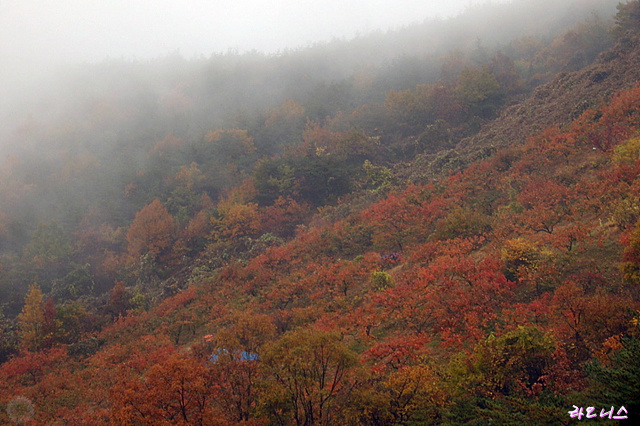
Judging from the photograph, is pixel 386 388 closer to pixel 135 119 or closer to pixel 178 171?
pixel 178 171

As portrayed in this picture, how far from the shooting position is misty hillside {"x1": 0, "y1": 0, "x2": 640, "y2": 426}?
8219 mm

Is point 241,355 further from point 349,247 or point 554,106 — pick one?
point 554,106

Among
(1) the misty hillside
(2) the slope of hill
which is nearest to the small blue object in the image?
(1) the misty hillside

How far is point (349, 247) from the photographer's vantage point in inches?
928

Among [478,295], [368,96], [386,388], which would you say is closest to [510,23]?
[368,96]

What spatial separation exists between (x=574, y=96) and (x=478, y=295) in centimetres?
2461

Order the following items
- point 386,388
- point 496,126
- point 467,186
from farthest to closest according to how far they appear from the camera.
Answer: point 496,126 → point 467,186 → point 386,388

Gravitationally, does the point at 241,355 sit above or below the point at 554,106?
below

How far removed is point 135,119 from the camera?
67.6 metres

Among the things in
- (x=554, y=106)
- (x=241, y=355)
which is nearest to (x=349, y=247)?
(x=241, y=355)

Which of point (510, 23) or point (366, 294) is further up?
point (510, 23)

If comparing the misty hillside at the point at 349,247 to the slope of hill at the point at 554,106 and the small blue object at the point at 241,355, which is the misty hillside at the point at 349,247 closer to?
the small blue object at the point at 241,355

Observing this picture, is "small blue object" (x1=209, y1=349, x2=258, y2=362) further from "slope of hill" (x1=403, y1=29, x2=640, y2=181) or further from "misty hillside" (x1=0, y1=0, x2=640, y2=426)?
"slope of hill" (x1=403, y1=29, x2=640, y2=181)

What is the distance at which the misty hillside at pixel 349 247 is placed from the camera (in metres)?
8.22
